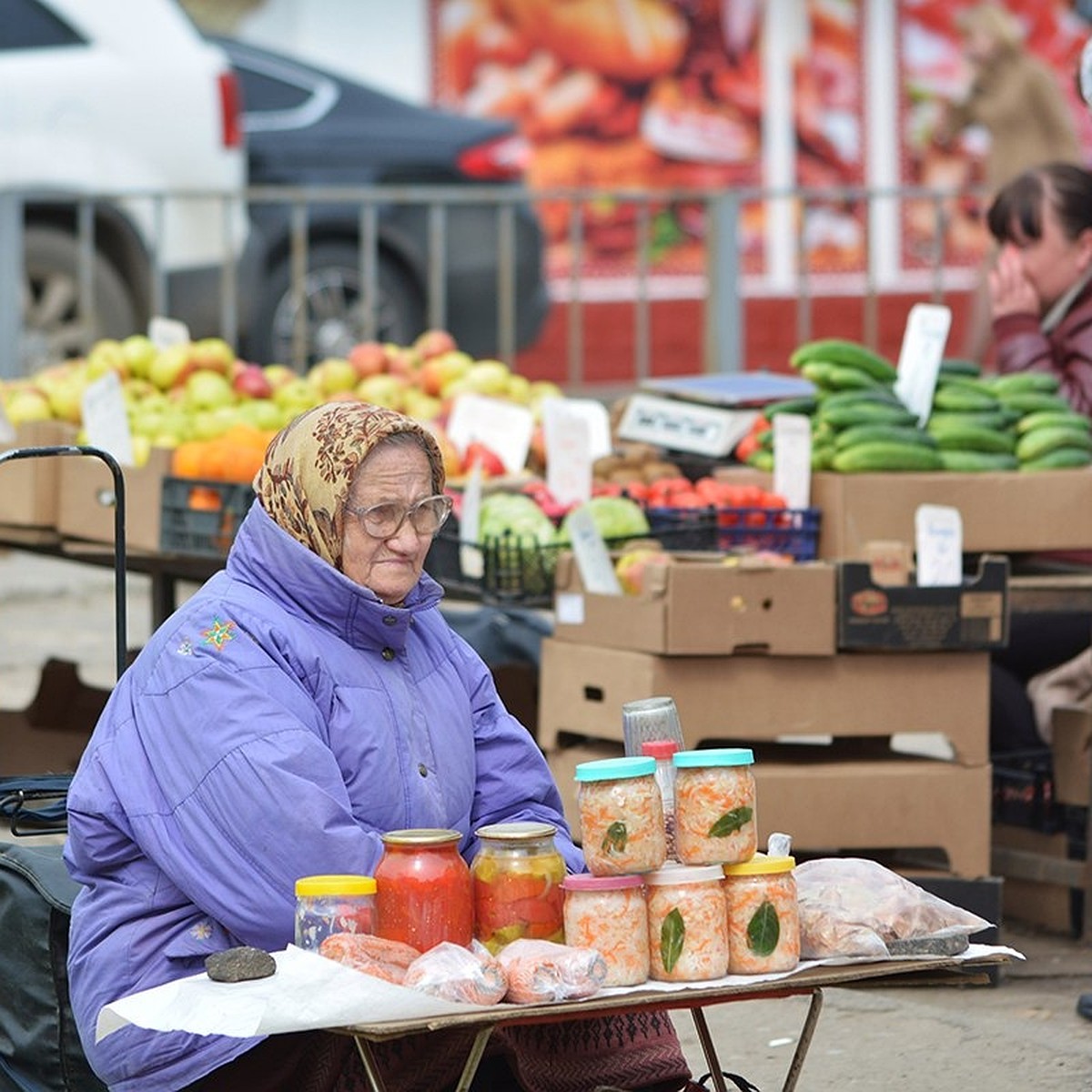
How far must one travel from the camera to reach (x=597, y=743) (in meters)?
5.54

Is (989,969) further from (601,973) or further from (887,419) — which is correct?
Result: (601,973)


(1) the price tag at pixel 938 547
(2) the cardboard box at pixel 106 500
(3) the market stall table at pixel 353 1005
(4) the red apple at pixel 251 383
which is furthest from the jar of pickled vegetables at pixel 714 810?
(4) the red apple at pixel 251 383

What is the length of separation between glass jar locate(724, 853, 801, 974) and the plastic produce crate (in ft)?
8.67

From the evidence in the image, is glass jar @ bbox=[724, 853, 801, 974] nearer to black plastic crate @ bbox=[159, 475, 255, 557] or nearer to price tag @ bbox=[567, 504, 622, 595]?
price tag @ bbox=[567, 504, 622, 595]

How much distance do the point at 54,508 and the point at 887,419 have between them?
217 cm

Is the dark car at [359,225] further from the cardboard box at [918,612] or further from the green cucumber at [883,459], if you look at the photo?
the cardboard box at [918,612]

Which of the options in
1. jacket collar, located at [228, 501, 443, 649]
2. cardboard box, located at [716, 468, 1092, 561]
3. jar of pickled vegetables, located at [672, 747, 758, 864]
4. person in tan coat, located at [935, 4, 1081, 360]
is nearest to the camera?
Answer: jar of pickled vegetables, located at [672, 747, 758, 864]

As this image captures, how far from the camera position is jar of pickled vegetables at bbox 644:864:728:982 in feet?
9.82

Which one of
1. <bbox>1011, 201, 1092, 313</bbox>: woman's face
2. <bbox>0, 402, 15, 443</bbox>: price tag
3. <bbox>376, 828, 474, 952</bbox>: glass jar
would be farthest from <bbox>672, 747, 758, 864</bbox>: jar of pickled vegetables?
<bbox>0, 402, 15, 443</bbox>: price tag

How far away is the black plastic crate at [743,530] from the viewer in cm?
571

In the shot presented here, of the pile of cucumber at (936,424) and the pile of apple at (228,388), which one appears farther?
the pile of apple at (228,388)

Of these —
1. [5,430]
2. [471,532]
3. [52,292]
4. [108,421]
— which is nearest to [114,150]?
[52,292]

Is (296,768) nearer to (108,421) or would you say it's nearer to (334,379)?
(108,421)

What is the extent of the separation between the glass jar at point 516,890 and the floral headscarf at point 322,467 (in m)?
0.55
